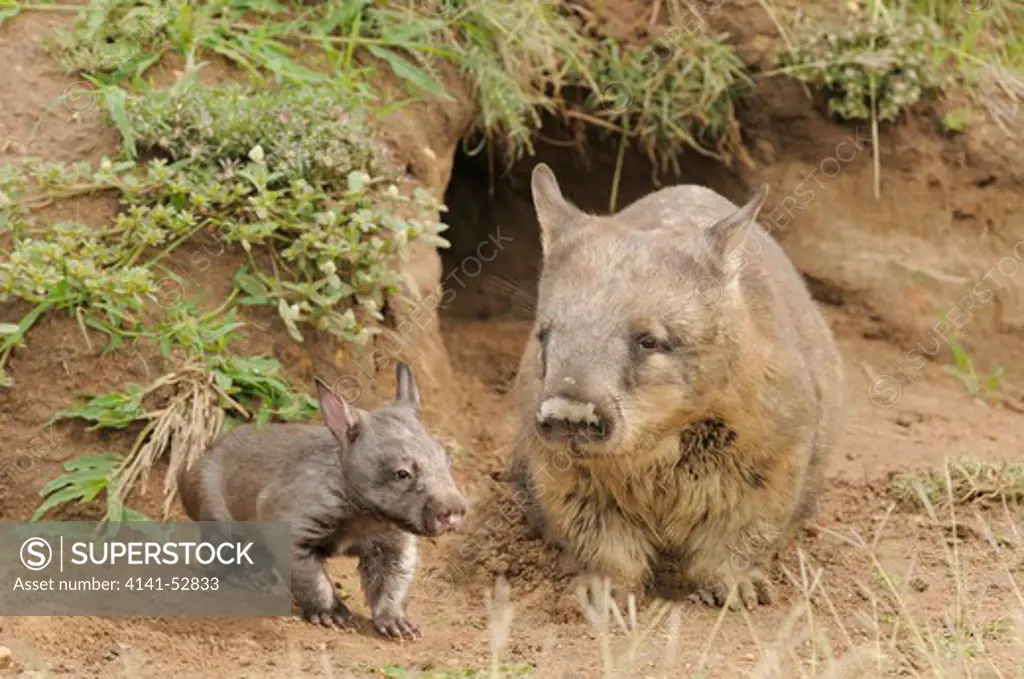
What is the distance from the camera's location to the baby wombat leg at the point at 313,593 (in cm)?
613

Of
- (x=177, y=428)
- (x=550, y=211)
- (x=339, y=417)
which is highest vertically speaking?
(x=550, y=211)

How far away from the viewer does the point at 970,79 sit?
9320mm

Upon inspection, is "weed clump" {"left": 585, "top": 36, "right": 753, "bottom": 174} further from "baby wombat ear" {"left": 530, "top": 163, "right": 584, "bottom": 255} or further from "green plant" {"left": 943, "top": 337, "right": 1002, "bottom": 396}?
"baby wombat ear" {"left": 530, "top": 163, "right": 584, "bottom": 255}

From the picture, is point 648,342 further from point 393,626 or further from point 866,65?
point 866,65

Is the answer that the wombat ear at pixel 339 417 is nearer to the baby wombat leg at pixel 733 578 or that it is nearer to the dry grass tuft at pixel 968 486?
the baby wombat leg at pixel 733 578

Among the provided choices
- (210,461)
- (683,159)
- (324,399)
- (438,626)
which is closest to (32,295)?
(210,461)

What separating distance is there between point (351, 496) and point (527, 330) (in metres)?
3.68

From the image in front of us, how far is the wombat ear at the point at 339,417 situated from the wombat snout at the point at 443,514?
416 millimetres

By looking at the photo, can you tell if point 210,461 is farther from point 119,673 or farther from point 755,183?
point 755,183

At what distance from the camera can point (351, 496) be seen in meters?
6.14

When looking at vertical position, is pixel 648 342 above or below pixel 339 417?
above

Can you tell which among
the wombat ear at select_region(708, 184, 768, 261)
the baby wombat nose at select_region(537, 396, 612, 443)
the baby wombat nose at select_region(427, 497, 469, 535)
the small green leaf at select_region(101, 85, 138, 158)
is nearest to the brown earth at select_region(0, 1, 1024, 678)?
the small green leaf at select_region(101, 85, 138, 158)

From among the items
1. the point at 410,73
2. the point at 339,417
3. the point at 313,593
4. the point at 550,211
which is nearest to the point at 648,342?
the point at 550,211

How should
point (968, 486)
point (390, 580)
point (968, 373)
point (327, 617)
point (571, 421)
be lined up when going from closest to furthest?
point (571, 421)
point (327, 617)
point (390, 580)
point (968, 486)
point (968, 373)
